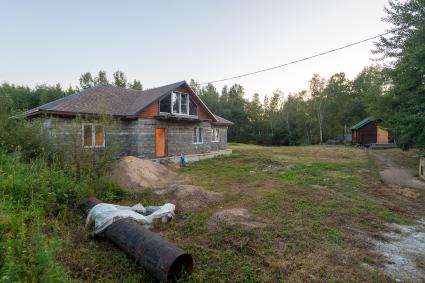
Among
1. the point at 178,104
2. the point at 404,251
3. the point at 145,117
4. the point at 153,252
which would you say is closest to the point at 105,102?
the point at 145,117

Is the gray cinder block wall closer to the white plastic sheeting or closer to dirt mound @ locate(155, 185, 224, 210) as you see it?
dirt mound @ locate(155, 185, 224, 210)

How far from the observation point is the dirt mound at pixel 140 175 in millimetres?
8781

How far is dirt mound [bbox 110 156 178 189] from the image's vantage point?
28.8 ft

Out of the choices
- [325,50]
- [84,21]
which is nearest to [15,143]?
[84,21]

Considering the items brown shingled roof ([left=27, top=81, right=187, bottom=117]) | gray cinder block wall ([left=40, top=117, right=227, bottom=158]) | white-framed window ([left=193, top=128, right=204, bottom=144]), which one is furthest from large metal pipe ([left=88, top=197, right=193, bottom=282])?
white-framed window ([left=193, top=128, right=204, bottom=144])

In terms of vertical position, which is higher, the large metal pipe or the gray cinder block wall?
the gray cinder block wall

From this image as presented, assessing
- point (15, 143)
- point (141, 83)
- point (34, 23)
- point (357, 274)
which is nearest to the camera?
point (357, 274)

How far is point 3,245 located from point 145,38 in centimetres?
1686

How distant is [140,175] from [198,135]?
9079 mm

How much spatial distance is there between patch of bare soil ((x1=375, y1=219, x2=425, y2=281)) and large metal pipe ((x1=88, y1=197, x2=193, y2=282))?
10.5 feet

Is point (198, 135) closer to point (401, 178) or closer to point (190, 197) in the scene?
point (190, 197)

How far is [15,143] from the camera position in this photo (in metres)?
7.45

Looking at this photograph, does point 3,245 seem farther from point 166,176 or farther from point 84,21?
point 84,21

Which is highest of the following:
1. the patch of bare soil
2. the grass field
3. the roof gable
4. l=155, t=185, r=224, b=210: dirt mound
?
the roof gable
